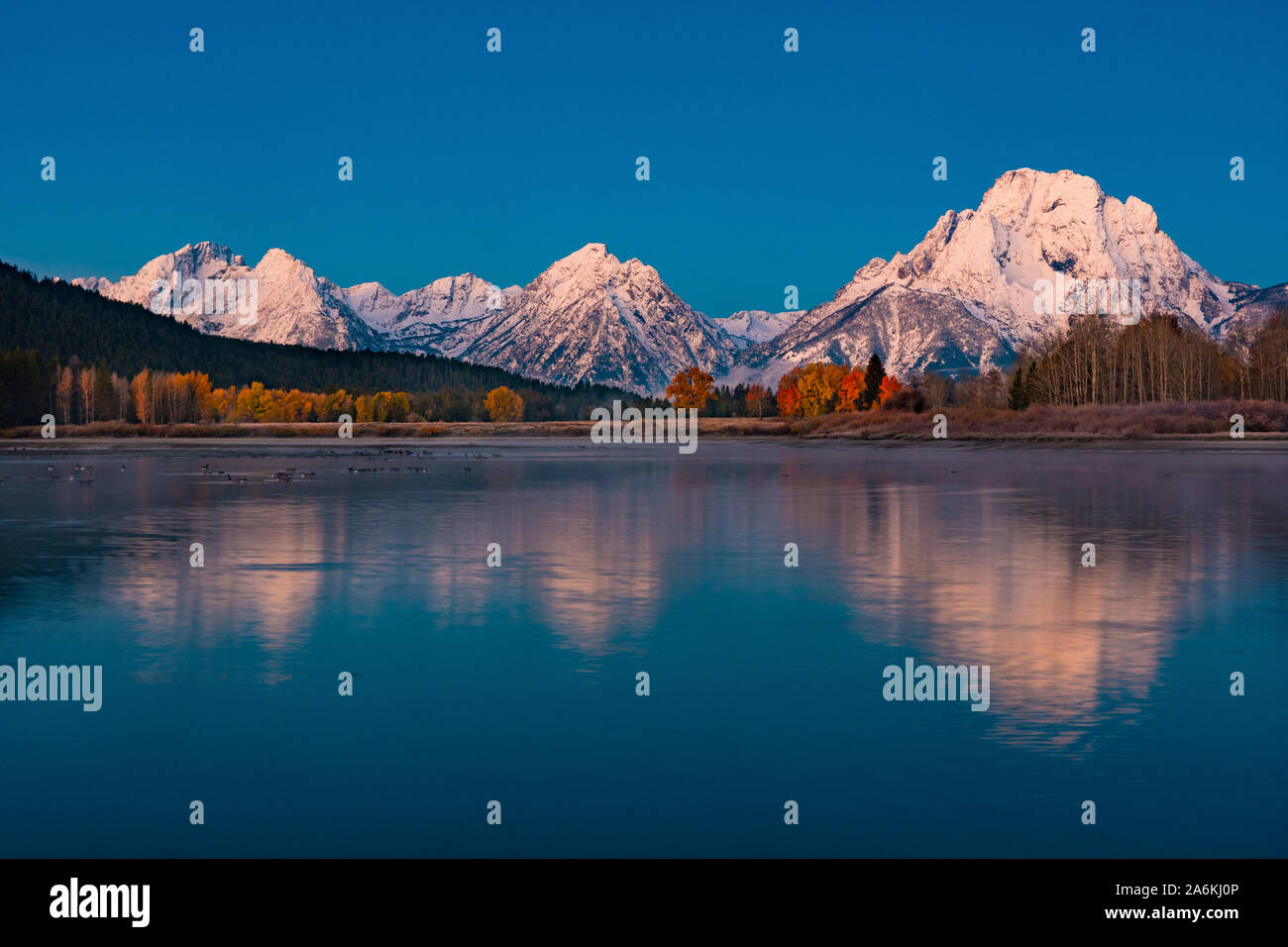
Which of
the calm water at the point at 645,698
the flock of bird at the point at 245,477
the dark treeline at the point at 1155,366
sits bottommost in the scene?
the calm water at the point at 645,698

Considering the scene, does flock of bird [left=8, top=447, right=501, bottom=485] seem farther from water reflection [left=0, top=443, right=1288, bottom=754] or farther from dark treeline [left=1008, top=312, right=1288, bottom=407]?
dark treeline [left=1008, top=312, right=1288, bottom=407]

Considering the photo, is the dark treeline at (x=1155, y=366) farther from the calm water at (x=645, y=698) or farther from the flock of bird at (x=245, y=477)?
the calm water at (x=645, y=698)

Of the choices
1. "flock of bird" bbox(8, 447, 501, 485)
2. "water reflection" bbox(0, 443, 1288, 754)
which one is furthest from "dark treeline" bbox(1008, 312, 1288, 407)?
"water reflection" bbox(0, 443, 1288, 754)

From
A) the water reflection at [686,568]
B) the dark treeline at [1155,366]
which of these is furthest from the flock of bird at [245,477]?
the dark treeline at [1155,366]

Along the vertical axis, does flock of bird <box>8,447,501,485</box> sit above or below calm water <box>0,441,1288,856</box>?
above

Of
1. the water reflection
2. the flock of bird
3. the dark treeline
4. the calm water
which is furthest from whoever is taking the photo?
the dark treeline

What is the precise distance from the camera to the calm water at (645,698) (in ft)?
38.2

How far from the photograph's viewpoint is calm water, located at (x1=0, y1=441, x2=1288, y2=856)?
1163 cm

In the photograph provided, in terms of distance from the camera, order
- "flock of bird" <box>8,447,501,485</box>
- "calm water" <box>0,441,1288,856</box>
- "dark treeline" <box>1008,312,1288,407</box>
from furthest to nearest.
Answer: "dark treeline" <box>1008,312,1288,407</box>
"flock of bird" <box>8,447,501,485</box>
"calm water" <box>0,441,1288,856</box>

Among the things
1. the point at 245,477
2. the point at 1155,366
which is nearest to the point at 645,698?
the point at 245,477

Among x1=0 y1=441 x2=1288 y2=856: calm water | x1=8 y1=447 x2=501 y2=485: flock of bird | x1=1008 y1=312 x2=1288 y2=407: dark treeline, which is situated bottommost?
x1=0 y1=441 x2=1288 y2=856: calm water

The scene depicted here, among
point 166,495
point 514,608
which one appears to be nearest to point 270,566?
point 514,608

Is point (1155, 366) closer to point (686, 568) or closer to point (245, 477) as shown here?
point (245, 477)
